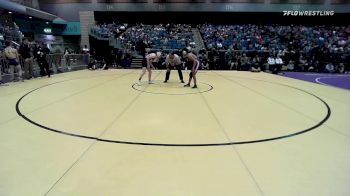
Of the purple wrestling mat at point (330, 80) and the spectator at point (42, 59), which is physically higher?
the spectator at point (42, 59)

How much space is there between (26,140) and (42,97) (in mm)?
3363

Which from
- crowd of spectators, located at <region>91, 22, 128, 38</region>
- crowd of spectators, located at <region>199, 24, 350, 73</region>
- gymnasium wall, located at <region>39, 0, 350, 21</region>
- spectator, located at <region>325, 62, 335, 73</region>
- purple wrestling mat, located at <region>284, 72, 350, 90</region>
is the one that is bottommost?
purple wrestling mat, located at <region>284, 72, 350, 90</region>

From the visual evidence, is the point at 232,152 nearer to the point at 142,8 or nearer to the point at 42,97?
the point at 42,97

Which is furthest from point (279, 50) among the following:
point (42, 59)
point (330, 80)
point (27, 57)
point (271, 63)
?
point (27, 57)

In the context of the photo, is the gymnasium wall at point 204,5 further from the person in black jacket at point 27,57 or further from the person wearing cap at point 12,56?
the person wearing cap at point 12,56

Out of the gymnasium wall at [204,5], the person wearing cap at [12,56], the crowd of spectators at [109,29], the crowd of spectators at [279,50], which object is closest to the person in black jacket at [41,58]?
the person wearing cap at [12,56]

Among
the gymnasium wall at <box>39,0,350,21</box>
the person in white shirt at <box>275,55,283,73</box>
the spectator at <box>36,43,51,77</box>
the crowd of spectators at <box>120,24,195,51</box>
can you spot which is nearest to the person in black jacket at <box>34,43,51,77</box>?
the spectator at <box>36,43,51,77</box>

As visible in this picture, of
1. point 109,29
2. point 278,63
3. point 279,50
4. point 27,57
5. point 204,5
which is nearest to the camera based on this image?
point 27,57

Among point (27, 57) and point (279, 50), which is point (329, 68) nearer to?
point (279, 50)

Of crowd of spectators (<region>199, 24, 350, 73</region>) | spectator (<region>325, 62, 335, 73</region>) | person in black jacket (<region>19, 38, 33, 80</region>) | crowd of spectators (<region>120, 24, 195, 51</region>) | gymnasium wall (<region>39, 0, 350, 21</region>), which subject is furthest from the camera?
gymnasium wall (<region>39, 0, 350, 21</region>)

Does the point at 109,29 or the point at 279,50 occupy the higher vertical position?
the point at 109,29

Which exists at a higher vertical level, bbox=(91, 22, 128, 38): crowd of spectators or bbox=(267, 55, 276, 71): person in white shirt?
bbox=(91, 22, 128, 38): crowd of spectators

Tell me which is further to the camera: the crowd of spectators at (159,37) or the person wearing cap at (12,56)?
the crowd of spectators at (159,37)

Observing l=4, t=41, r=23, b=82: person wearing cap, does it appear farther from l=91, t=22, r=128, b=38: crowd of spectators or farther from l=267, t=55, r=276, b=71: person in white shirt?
l=267, t=55, r=276, b=71: person in white shirt
